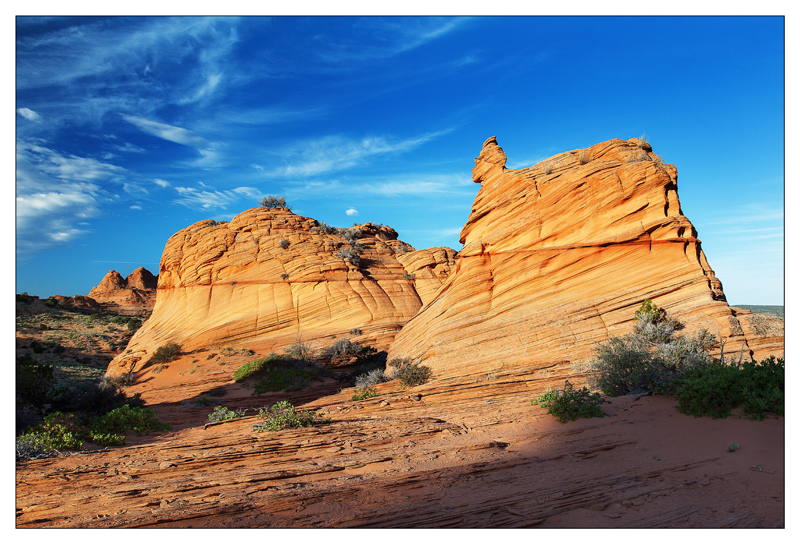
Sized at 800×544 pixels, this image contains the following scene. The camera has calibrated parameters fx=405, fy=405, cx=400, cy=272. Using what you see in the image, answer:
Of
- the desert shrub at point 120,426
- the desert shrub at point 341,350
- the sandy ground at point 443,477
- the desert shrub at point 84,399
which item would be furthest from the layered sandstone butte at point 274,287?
the sandy ground at point 443,477

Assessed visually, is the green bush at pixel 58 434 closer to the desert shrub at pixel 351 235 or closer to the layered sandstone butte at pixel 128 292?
the desert shrub at pixel 351 235

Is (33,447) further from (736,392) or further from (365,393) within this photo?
(736,392)

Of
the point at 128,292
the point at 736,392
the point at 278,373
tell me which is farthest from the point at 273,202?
the point at 128,292

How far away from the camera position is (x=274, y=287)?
3031cm

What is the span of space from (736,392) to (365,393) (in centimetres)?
1084

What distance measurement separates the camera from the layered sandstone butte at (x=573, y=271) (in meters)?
13.7

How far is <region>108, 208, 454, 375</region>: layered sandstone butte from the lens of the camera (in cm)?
2750

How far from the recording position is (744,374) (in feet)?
25.2

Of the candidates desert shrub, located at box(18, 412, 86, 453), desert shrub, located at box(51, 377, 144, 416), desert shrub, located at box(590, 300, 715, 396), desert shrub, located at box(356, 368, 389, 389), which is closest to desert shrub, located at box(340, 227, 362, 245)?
desert shrub, located at box(356, 368, 389, 389)

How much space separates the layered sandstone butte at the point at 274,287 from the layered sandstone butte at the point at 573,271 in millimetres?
10346

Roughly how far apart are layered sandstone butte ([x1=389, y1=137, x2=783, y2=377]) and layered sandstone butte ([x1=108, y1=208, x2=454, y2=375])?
10.3 meters

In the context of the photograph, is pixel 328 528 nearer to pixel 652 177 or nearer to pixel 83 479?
pixel 83 479
